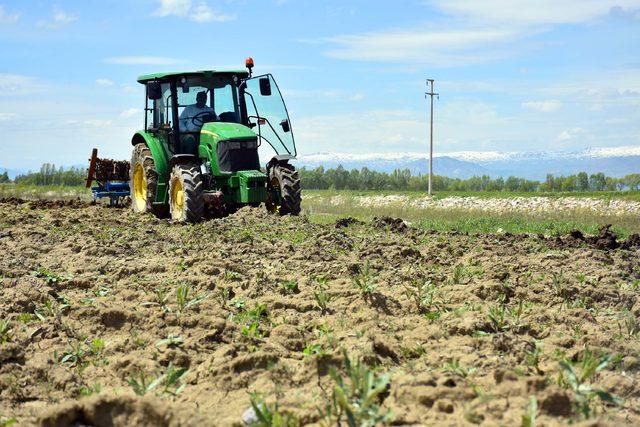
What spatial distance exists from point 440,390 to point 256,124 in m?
11.2

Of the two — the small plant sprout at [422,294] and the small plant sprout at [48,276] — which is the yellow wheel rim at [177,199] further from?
the small plant sprout at [422,294]

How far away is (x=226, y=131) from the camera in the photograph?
13961mm

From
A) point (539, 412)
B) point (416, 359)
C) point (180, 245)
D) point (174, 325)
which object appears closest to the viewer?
point (539, 412)

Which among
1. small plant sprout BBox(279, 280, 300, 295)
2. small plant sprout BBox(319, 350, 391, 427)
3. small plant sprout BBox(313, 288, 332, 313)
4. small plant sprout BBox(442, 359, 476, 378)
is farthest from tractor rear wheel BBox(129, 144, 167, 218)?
small plant sprout BBox(319, 350, 391, 427)

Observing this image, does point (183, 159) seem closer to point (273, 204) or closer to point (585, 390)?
point (273, 204)

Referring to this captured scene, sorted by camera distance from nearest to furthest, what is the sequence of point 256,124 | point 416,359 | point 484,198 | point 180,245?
1. point 416,359
2. point 180,245
3. point 256,124
4. point 484,198

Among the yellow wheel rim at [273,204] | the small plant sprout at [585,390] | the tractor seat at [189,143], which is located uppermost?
the tractor seat at [189,143]

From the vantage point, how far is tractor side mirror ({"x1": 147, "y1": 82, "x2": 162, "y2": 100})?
1412 centimetres

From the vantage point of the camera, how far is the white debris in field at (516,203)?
29578 mm

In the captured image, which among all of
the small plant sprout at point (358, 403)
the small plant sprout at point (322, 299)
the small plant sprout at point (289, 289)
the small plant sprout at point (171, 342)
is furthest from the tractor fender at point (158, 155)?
the small plant sprout at point (358, 403)

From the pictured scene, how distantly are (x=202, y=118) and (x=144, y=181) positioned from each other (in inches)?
94.2

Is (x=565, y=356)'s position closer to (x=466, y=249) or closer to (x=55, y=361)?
(x=55, y=361)

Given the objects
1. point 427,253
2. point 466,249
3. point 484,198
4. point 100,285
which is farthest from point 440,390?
point 484,198

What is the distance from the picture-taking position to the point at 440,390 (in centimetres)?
413
